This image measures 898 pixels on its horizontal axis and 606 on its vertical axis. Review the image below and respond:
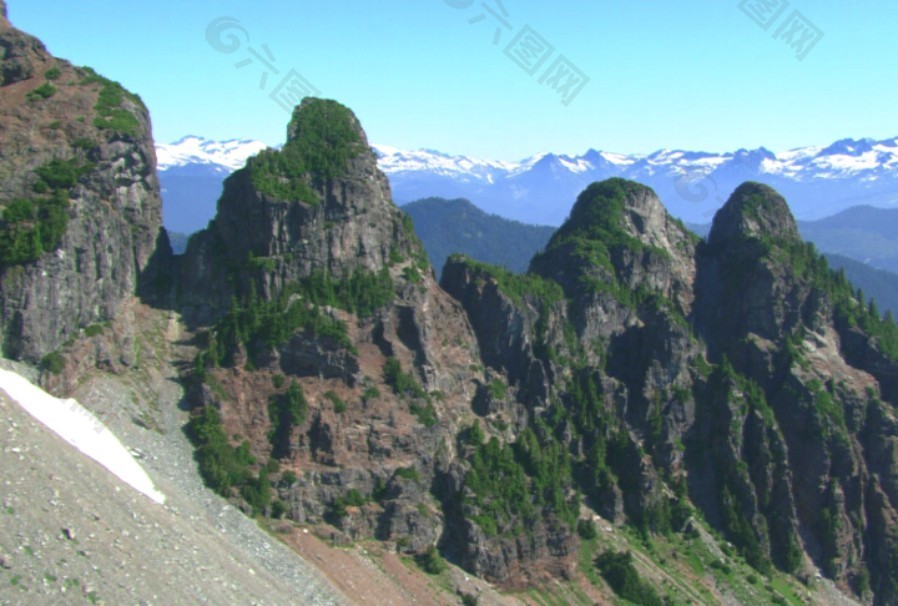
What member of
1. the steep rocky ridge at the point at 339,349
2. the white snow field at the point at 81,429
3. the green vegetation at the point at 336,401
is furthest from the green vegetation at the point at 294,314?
the white snow field at the point at 81,429

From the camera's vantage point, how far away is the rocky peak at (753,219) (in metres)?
109

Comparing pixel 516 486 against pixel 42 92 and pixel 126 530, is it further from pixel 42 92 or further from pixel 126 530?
pixel 42 92

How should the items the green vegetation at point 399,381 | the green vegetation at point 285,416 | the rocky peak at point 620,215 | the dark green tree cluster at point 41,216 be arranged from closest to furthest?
the dark green tree cluster at point 41,216 < the green vegetation at point 285,416 < the green vegetation at point 399,381 < the rocky peak at point 620,215

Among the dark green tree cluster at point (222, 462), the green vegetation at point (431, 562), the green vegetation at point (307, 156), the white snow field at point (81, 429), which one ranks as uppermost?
the green vegetation at point (307, 156)

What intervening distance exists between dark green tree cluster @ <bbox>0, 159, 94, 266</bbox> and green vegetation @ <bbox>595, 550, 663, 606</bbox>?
52368mm

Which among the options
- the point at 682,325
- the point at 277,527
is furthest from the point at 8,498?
the point at 682,325

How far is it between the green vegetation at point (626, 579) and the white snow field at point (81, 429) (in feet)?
125

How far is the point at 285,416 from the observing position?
7288 centimetres

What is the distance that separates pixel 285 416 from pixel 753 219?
65903 millimetres

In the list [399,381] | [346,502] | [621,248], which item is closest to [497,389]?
[399,381]

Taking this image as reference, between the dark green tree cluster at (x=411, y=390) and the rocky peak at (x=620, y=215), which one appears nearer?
the dark green tree cluster at (x=411, y=390)

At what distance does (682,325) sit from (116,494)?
2444 inches

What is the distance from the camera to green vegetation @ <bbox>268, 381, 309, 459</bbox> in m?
71.8

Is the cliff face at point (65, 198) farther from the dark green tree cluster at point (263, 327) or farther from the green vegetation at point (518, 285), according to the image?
the green vegetation at point (518, 285)
